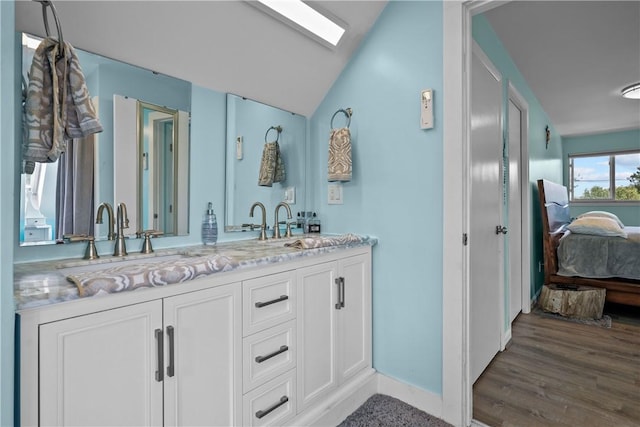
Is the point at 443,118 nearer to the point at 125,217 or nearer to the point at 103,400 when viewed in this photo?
the point at 125,217

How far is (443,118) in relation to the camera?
5.41 feet

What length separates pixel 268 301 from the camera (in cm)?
134

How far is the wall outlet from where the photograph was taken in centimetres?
212

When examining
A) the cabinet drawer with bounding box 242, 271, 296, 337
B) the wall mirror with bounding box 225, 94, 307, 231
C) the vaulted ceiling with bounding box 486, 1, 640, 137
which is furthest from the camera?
the vaulted ceiling with bounding box 486, 1, 640, 137

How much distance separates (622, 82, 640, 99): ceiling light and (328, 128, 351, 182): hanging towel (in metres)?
3.81

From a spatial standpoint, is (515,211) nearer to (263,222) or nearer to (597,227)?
(597,227)

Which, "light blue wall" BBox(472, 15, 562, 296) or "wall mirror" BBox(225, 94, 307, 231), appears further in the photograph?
"light blue wall" BBox(472, 15, 562, 296)

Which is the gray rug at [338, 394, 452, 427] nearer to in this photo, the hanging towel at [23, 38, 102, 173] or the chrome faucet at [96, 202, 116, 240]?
the chrome faucet at [96, 202, 116, 240]

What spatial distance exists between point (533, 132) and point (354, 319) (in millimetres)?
3314

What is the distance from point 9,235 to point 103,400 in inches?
19.4

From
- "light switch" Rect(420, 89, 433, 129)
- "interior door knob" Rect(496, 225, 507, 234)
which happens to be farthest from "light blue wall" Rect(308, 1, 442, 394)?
"interior door knob" Rect(496, 225, 507, 234)

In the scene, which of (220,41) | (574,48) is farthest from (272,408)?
(574,48)

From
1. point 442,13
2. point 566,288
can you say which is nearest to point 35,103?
point 442,13

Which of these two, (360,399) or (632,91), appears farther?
(632,91)
